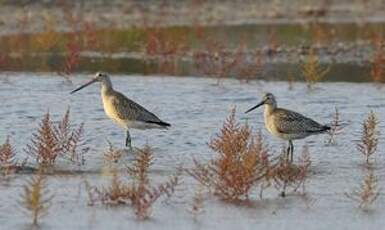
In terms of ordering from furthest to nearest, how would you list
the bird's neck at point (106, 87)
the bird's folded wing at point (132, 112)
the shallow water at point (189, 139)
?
the bird's neck at point (106, 87) < the bird's folded wing at point (132, 112) < the shallow water at point (189, 139)

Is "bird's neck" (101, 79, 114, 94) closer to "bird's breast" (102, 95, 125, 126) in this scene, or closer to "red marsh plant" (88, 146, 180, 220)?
"bird's breast" (102, 95, 125, 126)

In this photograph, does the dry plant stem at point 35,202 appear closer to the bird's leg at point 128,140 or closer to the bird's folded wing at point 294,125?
the bird's leg at point 128,140

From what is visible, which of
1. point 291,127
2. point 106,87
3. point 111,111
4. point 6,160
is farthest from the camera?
point 106,87

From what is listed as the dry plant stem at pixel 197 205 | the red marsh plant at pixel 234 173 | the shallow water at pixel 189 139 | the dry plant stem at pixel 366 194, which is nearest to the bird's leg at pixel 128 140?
the shallow water at pixel 189 139

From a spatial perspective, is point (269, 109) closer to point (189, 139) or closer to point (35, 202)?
point (189, 139)

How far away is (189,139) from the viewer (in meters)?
15.0

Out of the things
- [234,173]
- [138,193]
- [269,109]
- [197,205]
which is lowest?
[197,205]

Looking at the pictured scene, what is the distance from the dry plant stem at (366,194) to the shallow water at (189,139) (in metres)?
0.08

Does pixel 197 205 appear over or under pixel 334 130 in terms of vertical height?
under

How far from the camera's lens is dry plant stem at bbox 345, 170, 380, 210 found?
11117 mm

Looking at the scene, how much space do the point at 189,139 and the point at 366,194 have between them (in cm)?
423

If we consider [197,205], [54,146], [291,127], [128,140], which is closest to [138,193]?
[197,205]

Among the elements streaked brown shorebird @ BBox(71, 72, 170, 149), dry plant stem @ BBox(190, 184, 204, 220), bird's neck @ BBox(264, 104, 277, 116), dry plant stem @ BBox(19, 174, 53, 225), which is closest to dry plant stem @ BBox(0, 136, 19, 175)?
dry plant stem @ BBox(19, 174, 53, 225)

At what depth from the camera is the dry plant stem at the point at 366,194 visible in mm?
11117
